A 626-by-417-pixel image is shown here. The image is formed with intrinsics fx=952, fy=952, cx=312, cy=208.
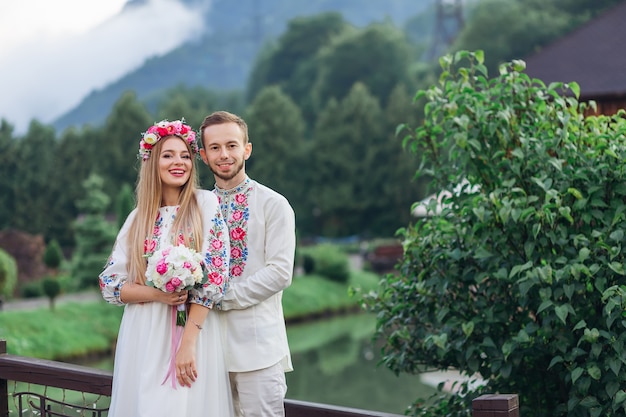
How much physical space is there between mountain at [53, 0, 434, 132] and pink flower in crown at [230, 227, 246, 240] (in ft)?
328

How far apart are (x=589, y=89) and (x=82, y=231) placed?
14641 mm

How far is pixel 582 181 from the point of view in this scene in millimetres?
4301

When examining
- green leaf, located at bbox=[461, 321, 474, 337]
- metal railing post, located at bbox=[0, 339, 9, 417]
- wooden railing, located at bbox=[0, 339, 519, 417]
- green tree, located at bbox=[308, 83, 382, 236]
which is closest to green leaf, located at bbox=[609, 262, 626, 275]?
green leaf, located at bbox=[461, 321, 474, 337]

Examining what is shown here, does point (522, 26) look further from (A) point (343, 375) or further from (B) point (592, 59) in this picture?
(B) point (592, 59)

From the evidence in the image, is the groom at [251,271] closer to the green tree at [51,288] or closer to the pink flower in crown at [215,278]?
the pink flower in crown at [215,278]

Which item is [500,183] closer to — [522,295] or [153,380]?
[522,295]

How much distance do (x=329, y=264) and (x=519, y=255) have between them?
23.8 m

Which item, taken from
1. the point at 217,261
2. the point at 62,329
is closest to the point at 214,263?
the point at 217,261

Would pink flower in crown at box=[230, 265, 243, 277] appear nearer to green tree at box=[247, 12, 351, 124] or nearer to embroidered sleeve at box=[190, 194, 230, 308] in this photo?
embroidered sleeve at box=[190, 194, 230, 308]

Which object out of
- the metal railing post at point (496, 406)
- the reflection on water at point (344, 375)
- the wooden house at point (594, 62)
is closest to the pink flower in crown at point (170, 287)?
the metal railing post at point (496, 406)

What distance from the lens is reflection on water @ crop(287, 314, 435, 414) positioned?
51.4 ft

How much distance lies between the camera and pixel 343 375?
17719mm

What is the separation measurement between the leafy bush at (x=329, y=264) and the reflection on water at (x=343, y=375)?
4534mm

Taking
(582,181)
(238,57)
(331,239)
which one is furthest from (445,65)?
(238,57)
